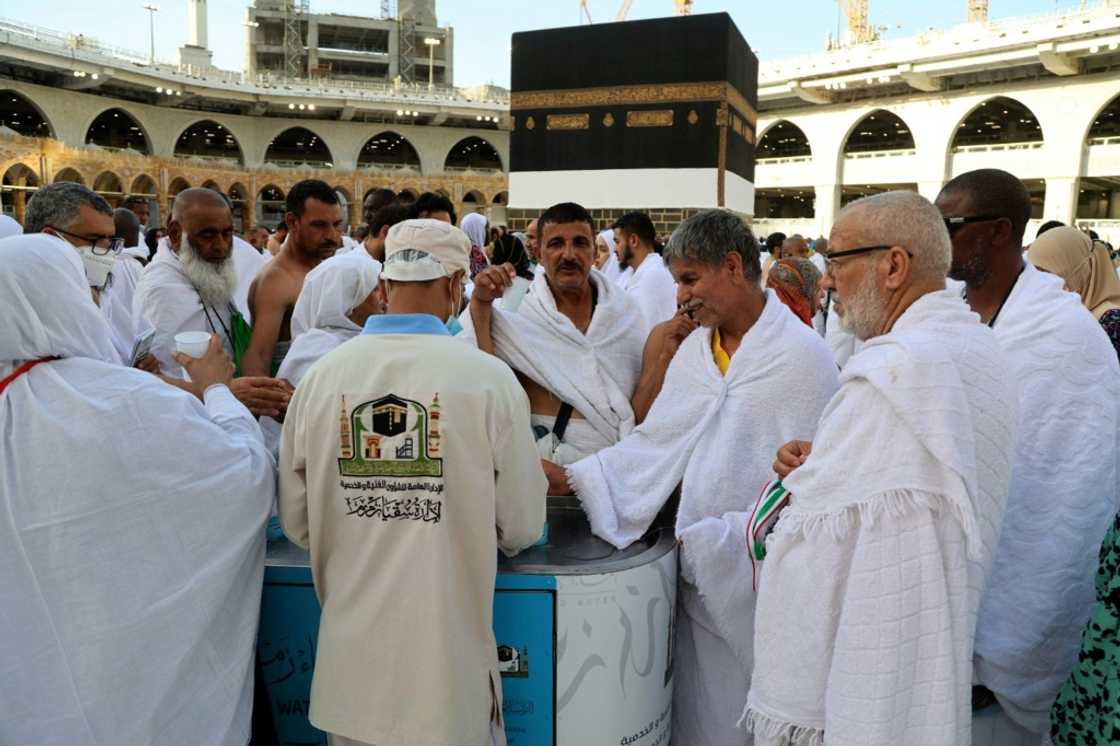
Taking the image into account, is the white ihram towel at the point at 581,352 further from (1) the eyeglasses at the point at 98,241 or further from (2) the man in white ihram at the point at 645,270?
(2) the man in white ihram at the point at 645,270

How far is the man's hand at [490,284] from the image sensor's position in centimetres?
214

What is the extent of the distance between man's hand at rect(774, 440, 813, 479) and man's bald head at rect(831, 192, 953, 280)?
373 mm

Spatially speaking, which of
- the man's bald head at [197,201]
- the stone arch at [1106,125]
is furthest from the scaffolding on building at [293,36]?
the man's bald head at [197,201]

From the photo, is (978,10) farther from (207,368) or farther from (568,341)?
(207,368)

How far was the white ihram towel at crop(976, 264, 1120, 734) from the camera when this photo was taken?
1589mm

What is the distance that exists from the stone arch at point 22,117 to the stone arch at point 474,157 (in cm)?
1585

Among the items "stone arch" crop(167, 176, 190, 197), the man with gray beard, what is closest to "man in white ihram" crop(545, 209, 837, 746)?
A: the man with gray beard

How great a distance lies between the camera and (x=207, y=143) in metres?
34.0

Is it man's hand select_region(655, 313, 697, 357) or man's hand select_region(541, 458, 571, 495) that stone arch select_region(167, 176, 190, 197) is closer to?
man's hand select_region(655, 313, 697, 357)

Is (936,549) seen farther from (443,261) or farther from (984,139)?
(984,139)

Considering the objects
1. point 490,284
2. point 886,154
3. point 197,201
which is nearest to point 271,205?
point 886,154

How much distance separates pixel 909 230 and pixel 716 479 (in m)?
0.72

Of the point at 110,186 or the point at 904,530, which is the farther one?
the point at 110,186

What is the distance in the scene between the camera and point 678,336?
2.15 m
